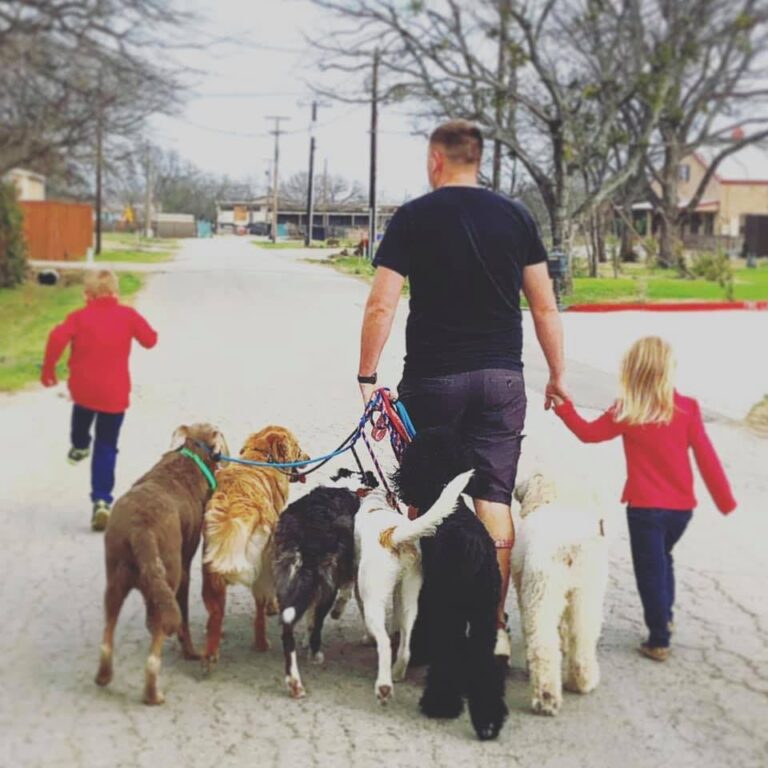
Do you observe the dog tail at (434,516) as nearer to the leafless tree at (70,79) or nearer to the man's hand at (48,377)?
the man's hand at (48,377)

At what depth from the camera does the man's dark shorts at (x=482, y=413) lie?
5125 millimetres

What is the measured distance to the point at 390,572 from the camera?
496 cm

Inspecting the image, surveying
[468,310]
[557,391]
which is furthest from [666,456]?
[468,310]

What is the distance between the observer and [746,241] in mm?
61000

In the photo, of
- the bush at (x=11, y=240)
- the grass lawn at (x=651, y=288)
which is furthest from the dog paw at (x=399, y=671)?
the bush at (x=11, y=240)

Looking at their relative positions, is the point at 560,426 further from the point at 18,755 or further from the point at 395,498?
the point at 18,755

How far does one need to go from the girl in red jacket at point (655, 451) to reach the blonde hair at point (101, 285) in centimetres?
326

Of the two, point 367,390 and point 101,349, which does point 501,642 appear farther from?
point 101,349

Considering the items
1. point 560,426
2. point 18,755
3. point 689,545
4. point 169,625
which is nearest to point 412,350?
point 169,625

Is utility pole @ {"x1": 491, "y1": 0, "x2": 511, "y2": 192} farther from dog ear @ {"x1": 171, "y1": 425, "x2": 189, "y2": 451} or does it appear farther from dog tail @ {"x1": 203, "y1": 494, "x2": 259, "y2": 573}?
dog tail @ {"x1": 203, "y1": 494, "x2": 259, "y2": 573}

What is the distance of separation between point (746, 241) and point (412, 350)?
59.0 m

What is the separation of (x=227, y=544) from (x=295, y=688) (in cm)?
67

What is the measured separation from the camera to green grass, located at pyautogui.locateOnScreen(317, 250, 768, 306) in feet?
85.2

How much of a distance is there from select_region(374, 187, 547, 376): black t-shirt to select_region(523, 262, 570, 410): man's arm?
5 cm
